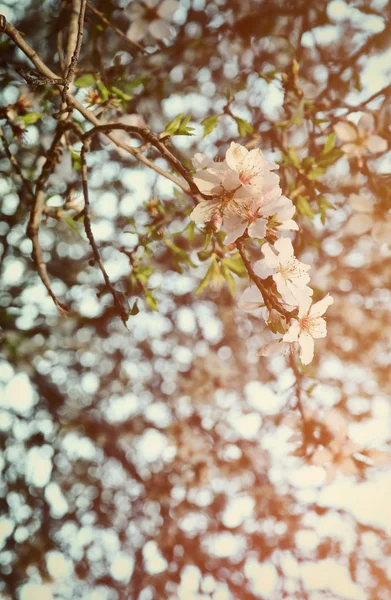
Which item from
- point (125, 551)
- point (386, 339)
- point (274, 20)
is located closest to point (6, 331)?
point (125, 551)

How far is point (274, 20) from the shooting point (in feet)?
8.41

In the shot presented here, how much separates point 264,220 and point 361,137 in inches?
48.6

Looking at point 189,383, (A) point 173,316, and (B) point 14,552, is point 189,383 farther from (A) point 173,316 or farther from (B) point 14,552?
(B) point 14,552

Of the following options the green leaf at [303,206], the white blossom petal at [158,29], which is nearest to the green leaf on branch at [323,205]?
the green leaf at [303,206]

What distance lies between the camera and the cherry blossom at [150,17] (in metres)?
2.07

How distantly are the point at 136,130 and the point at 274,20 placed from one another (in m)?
1.96

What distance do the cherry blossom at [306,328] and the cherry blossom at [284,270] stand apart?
0.07 ft

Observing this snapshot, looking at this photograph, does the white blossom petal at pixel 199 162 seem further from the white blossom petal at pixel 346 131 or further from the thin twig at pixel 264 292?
the white blossom petal at pixel 346 131

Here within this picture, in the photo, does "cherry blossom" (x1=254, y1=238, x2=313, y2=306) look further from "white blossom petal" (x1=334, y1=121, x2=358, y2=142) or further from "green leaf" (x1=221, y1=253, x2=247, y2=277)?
"white blossom petal" (x1=334, y1=121, x2=358, y2=142)

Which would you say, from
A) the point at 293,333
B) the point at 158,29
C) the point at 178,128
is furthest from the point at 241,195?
the point at 158,29

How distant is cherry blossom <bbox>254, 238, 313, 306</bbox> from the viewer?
91 centimetres

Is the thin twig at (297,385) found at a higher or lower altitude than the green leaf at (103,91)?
lower

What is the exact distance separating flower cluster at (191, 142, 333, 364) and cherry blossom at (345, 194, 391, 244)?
1.06 m

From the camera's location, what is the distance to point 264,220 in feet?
3.05
